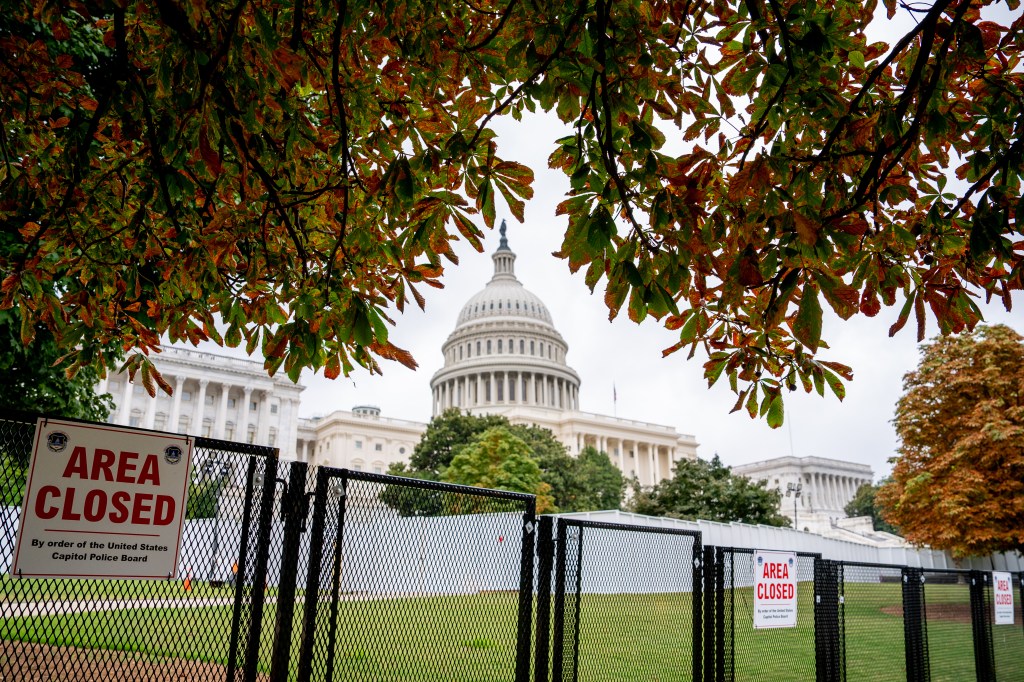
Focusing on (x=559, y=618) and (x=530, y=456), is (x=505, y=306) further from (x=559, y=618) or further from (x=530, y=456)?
(x=559, y=618)

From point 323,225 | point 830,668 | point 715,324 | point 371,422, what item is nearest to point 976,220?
point 715,324

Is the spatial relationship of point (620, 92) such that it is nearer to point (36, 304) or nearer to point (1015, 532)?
point (36, 304)

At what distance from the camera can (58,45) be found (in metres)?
10.5

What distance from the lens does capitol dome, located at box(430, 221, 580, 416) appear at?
106m

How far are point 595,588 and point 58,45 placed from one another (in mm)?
9961

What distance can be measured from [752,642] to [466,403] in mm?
97140

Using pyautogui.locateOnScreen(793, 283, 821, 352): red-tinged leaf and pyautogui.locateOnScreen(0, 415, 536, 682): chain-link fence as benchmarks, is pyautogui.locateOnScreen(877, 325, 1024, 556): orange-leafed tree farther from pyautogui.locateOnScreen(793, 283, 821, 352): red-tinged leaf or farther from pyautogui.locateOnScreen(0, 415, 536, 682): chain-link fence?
pyautogui.locateOnScreen(793, 283, 821, 352): red-tinged leaf

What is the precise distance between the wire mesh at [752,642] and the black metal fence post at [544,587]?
2590 millimetres

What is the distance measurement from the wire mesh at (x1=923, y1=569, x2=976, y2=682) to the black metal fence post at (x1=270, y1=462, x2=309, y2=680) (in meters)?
9.61

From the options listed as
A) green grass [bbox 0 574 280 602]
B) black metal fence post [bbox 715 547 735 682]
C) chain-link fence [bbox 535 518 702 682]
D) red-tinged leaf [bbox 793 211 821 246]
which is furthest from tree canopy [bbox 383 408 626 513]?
red-tinged leaf [bbox 793 211 821 246]

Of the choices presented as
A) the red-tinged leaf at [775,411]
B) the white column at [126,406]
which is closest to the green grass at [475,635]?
the red-tinged leaf at [775,411]

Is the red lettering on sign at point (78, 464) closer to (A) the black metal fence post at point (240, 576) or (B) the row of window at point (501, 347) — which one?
(A) the black metal fence post at point (240, 576)

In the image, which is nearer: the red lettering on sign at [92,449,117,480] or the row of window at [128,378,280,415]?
the red lettering on sign at [92,449,117,480]

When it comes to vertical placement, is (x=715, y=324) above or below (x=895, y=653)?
above
